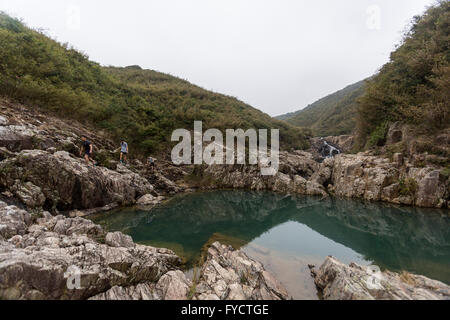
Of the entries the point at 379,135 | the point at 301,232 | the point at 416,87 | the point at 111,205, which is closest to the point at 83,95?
the point at 111,205

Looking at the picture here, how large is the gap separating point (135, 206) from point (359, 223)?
38.9 ft

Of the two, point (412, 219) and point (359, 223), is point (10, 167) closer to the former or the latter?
point (359, 223)

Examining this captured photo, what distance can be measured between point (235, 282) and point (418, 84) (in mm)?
17898

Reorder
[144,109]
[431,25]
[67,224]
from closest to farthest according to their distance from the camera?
1. [67,224]
2. [431,25]
3. [144,109]

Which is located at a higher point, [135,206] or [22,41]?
[22,41]

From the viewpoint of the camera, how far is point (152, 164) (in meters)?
17.3

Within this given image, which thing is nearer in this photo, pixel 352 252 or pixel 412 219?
pixel 352 252

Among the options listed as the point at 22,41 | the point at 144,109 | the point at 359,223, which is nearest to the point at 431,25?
the point at 359,223

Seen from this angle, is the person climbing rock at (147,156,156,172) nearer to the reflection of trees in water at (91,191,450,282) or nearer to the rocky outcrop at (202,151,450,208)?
the reflection of trees in water at (91,191,450,282)

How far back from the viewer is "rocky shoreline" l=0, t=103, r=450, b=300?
3381 millimetres

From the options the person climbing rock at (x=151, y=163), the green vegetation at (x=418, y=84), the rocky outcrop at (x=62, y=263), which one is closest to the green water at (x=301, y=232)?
the rocky outcrop at (x=62, y=263)

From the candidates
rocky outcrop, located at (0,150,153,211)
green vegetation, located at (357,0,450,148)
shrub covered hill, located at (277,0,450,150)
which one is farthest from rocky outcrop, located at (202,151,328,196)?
rocky outcrop, located at (0,150,153,211)

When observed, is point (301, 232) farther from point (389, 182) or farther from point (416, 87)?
point (416, 87)
